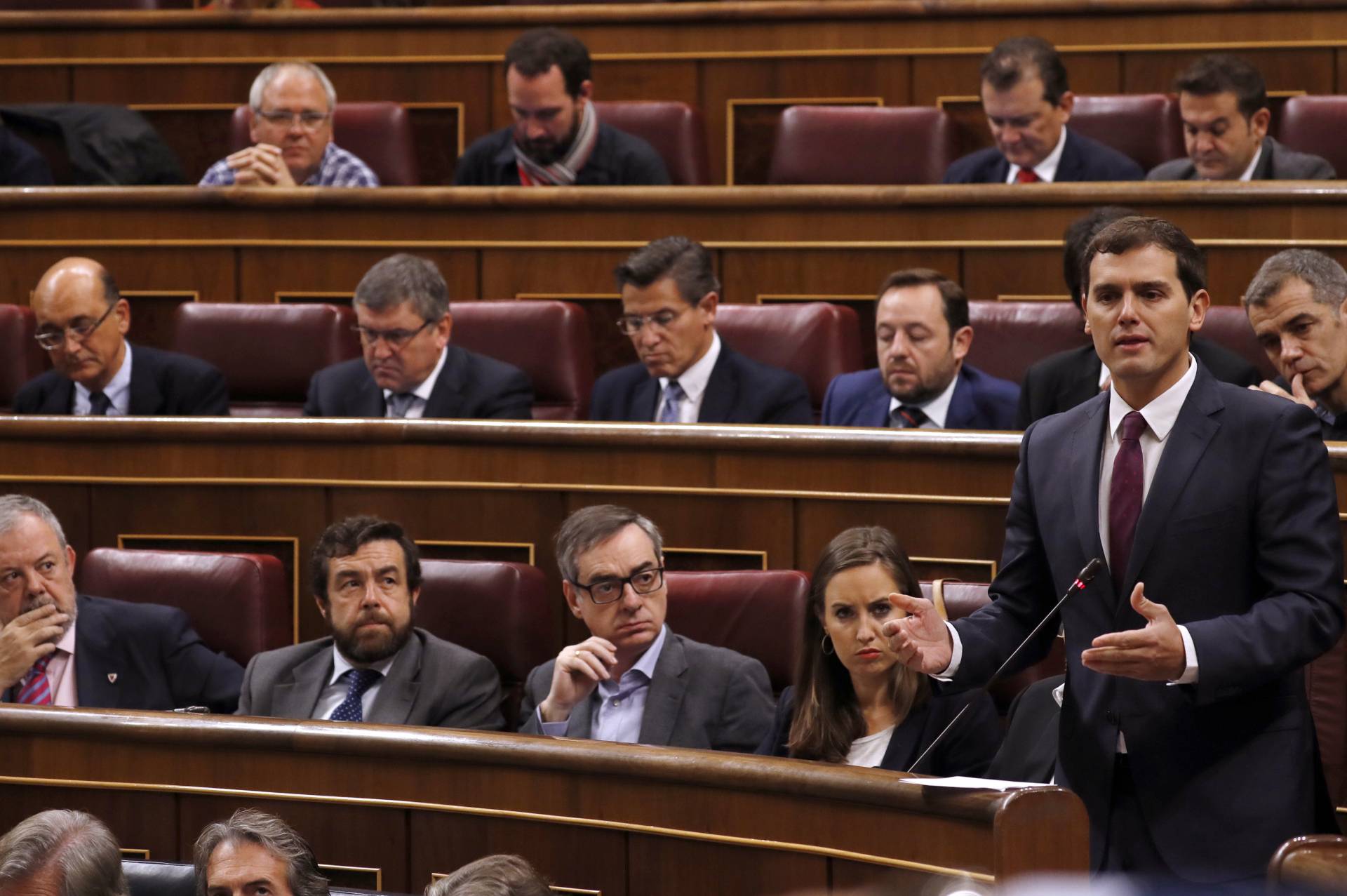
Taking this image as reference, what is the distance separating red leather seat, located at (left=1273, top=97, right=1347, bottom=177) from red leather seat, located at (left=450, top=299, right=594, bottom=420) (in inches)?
25.2

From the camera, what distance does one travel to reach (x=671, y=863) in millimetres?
838

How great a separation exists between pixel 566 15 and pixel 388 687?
940 mm

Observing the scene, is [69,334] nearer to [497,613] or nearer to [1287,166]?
[497,613]

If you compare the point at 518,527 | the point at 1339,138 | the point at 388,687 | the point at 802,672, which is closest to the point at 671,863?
the point at 802,672

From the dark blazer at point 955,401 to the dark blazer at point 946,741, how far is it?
35 cm

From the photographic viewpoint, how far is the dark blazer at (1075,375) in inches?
44.4

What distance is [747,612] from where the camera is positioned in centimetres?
107

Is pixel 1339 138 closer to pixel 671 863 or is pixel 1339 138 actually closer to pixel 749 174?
pixel 749 174

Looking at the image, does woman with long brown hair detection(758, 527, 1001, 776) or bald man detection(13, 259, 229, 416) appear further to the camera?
bald man detection(13, 259, 229, 416)

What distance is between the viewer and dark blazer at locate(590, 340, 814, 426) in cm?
130

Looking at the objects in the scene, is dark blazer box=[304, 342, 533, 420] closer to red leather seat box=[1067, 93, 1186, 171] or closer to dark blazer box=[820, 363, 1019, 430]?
dark blazer box=[820, 363, 1019, 430]

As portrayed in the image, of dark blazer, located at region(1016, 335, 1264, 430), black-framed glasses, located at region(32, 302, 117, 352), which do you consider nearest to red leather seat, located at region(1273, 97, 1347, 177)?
dark blazer, located at region(1016, 335, 1264, 430)

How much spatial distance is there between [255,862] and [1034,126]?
951 mm

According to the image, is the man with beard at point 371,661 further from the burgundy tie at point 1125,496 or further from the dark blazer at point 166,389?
the burgundy tie at point 1125,496
